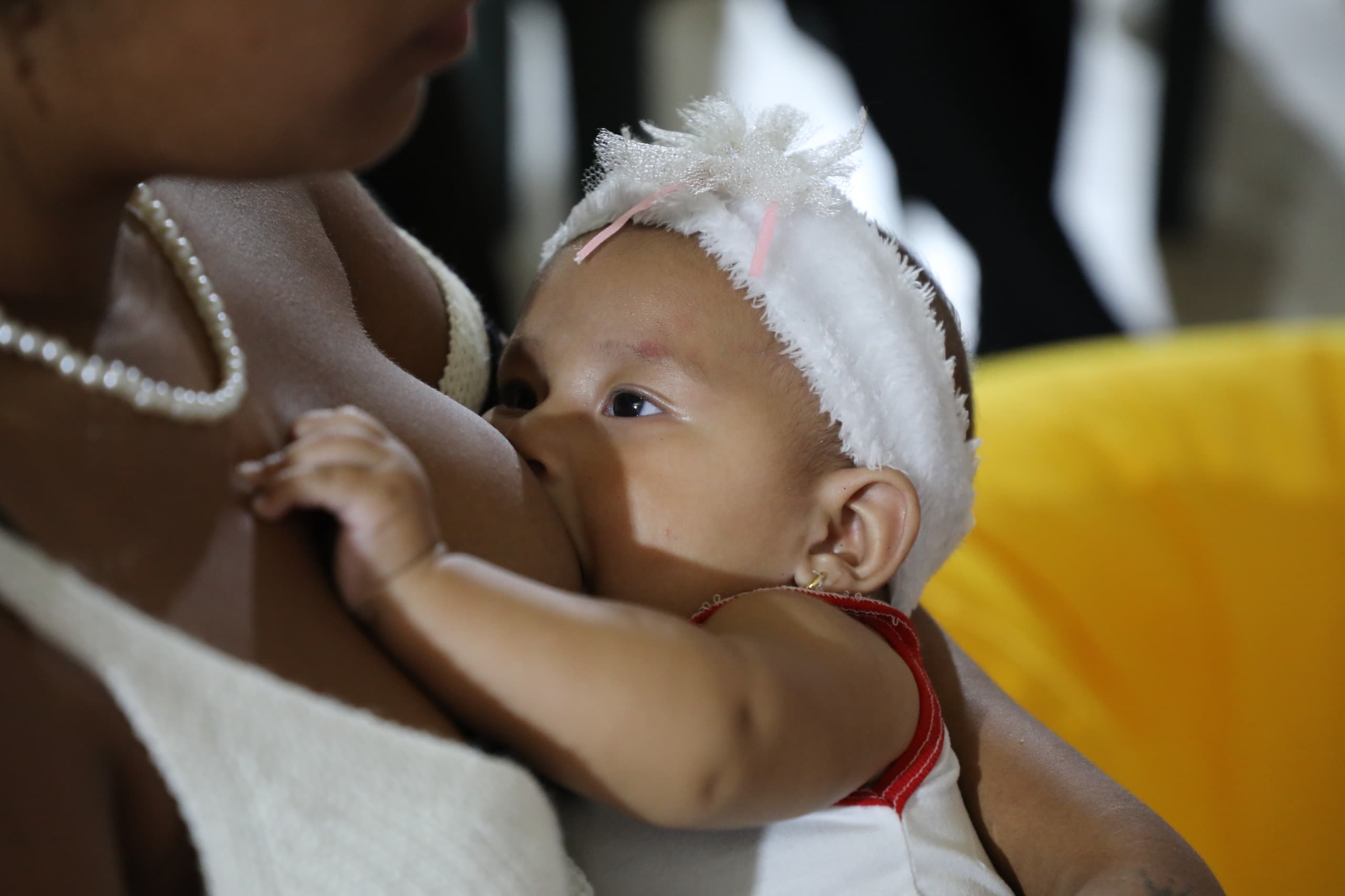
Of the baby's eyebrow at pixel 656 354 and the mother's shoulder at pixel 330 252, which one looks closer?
the mother's shoulder at pixel 330 252

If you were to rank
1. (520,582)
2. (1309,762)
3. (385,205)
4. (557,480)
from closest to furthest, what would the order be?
1. (520,582)
2. (557,480)
3. (1309,762)
4. (385,205)

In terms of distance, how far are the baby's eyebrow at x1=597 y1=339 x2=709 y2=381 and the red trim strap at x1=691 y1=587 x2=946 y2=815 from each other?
6.4 inches

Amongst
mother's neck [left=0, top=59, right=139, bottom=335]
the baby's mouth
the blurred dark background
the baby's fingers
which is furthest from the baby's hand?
the blurred dark background

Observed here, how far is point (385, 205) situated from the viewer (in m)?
2.68

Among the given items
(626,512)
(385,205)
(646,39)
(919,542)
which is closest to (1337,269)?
(646,39)

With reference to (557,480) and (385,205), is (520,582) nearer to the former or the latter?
(557,480)

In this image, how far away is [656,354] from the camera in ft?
3.01

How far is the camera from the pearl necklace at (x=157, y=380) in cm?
51

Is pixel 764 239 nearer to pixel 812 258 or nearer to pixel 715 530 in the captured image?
pixel 812 258

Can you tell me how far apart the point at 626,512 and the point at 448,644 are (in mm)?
265

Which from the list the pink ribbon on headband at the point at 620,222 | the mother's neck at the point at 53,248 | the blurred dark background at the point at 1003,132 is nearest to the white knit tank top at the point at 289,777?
the mother's neck at the point at 53,248

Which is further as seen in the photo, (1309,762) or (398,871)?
(1309,762)

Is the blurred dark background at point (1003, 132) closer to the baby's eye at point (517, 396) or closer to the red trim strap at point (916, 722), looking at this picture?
the baby's eye at point (517, 396)

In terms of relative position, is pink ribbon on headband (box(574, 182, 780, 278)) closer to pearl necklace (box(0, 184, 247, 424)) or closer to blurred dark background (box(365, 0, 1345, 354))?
pearl necklace (box(0, 184, 247, 424))
